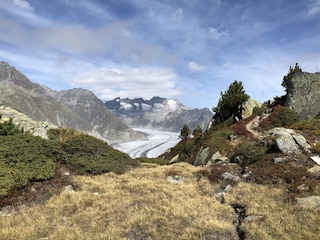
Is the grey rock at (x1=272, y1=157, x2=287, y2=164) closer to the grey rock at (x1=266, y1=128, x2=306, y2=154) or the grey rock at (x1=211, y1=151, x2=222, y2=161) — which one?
the grey rock at (x1=266, y1=128, x2=306, y2=154)

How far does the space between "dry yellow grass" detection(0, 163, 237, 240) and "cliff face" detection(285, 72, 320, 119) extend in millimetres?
28732

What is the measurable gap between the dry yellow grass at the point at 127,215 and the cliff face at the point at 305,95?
28732 mm

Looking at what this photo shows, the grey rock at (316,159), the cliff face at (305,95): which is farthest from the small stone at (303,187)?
the cliff face at (305,95)

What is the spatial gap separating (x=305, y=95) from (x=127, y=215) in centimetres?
3913

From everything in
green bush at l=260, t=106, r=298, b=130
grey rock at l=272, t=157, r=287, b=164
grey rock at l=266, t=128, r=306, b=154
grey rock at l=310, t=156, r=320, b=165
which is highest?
green bush at l=260, t=106, r=298, b=130

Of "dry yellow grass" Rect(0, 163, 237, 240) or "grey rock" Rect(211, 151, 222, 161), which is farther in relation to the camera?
"grey rock" Rect(211, 151, 222, 161)

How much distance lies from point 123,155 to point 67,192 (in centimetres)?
1366

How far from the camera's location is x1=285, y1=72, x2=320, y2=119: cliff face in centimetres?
4131

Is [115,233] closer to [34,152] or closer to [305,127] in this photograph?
[34,152]

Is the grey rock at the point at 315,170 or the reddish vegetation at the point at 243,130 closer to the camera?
the grey rock at the point at 315,170

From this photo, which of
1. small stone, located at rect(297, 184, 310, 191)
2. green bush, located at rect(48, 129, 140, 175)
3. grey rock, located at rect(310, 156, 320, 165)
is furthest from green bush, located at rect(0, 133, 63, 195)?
grey rock, located at rect(310, 156, 320, 165)

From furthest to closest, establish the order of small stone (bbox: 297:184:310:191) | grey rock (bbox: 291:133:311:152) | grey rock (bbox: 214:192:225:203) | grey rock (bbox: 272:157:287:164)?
grey rock (bbox: 291:133:311:152) < grey rock (bbox: 272:157:287:164) < grey rock (bbox: 214:192:225:203) < small stone (bbox: 297:184:310:191)

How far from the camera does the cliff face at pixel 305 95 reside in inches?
1626

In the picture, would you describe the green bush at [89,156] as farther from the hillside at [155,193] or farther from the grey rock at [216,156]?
the grey rock at [216,156]
